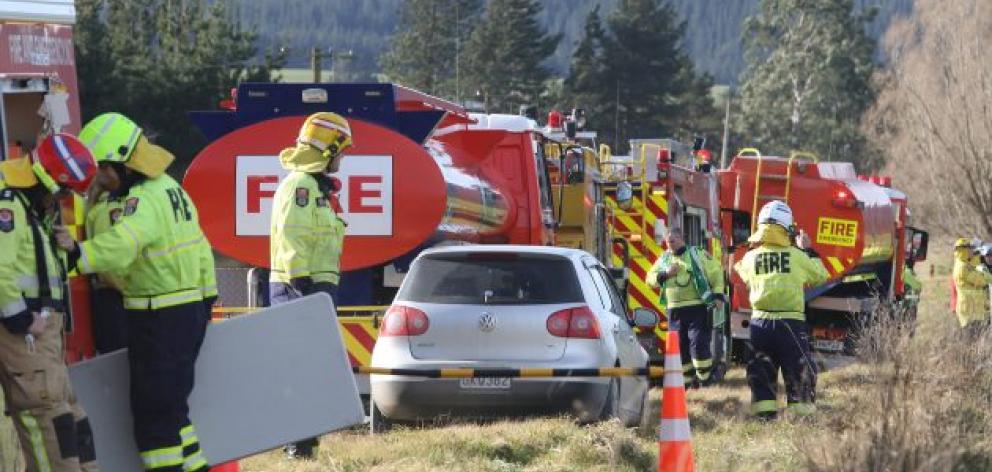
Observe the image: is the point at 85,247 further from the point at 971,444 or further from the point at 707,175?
the point at 707,175

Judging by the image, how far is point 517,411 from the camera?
11.2 meters

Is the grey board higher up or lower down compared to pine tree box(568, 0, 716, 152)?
higher up

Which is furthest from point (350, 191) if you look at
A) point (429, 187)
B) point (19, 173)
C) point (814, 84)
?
point (814, 84)

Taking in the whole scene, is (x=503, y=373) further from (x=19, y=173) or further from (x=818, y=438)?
(x=19, y=173)

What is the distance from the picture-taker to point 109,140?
7.57 meters

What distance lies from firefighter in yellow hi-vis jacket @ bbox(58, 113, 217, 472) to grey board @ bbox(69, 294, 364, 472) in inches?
6.5

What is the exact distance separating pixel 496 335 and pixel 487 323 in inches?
3.7

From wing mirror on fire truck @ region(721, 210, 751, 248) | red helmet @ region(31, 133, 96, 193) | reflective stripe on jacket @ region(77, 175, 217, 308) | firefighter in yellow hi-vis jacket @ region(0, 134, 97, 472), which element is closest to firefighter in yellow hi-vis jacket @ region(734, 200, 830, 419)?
reflective stripe on jacket @ region(77, 175, 217, 308)

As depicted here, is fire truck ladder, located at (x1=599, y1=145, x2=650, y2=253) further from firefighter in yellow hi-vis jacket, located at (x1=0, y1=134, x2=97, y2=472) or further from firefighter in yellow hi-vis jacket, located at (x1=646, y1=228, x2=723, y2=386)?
firefighter in yellow hi-vis jacket, located at (x1=0, y1=134, x2=97, y2=472)

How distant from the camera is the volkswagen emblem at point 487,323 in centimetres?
1109

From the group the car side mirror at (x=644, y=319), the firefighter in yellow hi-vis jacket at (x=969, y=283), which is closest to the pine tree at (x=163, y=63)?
the firefighter in yellow hi-vis jacket at (x=969, y=283)

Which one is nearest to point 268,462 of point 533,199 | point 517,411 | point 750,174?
point 517,411

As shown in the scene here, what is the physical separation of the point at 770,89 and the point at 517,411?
8043 centimetres

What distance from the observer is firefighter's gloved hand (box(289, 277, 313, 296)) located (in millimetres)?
10477
